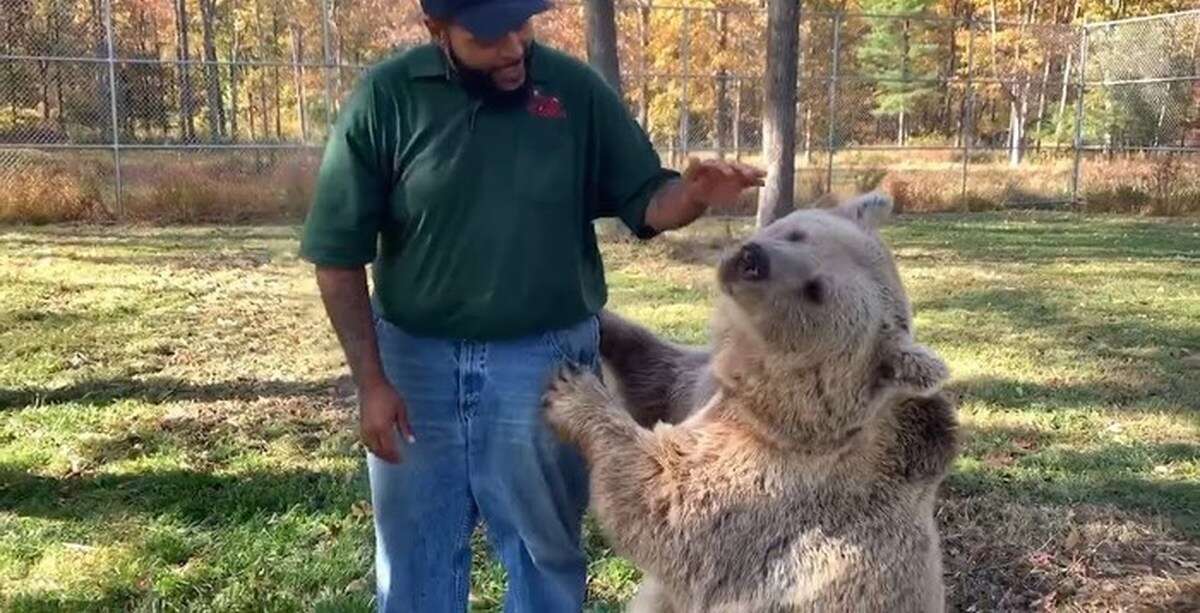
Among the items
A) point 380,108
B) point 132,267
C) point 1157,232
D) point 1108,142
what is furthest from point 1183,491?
point 1108,142

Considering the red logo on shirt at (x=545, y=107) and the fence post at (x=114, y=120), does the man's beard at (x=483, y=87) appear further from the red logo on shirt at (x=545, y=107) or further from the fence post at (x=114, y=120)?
the fence post at (x=114, y=120)

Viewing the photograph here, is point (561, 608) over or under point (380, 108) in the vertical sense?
under

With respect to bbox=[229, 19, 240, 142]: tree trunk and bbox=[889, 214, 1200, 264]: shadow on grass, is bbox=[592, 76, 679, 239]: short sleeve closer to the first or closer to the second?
bbox=[889, 214, 1200, 264]: shadow on grass

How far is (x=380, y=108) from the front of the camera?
277 cm

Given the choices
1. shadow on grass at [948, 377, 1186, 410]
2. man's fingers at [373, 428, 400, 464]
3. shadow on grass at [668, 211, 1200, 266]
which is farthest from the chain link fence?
man's fingers at [373, 428, 400, 464]

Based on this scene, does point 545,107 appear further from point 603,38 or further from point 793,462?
point 603,38

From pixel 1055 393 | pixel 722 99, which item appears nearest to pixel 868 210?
pixel 1055 393

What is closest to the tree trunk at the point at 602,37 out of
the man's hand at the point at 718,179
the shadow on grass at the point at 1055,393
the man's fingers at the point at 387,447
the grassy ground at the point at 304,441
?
the grassy ground at the point at 304,441

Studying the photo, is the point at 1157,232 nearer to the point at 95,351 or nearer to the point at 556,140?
the point at 95,351

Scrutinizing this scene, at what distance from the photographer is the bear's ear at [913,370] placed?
2.83 m

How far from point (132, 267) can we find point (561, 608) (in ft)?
32.6

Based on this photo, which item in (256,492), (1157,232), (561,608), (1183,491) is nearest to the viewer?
(561,608)

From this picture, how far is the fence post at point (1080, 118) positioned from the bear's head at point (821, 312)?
21.7m

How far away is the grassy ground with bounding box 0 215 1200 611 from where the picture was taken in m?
4.56
